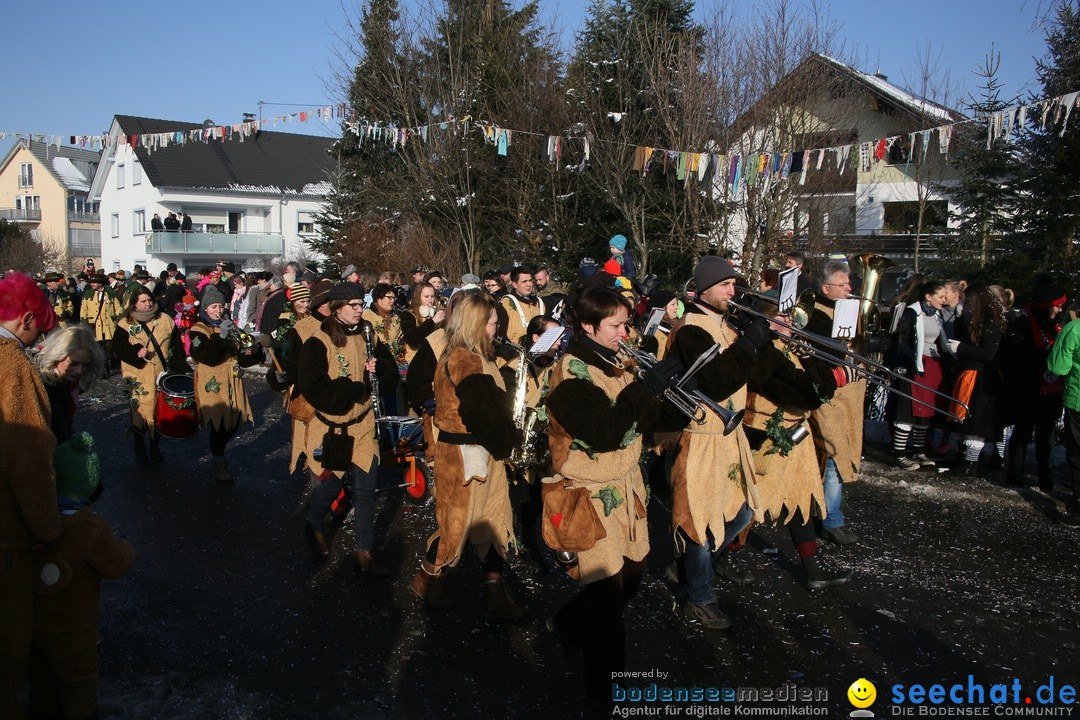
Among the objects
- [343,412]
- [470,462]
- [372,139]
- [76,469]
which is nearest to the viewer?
[76,469]

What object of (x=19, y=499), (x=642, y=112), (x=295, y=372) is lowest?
(x=19, y=499)

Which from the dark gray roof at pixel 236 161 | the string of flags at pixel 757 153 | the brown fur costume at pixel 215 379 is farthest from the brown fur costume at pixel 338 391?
the dark gray roof at pixel 236 161

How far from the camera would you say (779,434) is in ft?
15.5

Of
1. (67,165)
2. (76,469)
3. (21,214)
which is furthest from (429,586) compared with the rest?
(67,165)

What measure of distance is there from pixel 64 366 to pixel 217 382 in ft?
15.5

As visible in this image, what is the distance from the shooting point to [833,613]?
4684mm

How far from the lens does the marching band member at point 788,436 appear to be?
4539 millimetres

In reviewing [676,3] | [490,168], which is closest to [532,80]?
[490,168]

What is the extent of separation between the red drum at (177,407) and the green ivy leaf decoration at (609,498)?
5340 mm

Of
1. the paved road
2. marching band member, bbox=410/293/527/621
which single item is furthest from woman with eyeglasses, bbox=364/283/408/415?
marching band member, bbox=410/293/527/621

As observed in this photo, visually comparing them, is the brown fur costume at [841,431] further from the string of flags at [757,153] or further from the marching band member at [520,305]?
the string of flags at [757,153]

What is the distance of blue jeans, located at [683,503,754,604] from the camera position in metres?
4.40

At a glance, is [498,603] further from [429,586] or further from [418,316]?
[418,316]

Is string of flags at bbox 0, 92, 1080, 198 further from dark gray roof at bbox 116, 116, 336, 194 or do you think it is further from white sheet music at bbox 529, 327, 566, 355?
dark gray roof at bbox 116, 116, 336, 194
